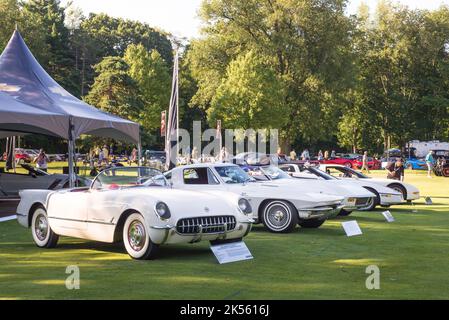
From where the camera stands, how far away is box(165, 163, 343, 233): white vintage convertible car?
475 inches

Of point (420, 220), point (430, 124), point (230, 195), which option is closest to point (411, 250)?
point (230, 195)

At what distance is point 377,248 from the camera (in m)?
A: 10.2

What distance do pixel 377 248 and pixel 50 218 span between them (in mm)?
5443

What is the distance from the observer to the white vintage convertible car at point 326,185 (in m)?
13.8

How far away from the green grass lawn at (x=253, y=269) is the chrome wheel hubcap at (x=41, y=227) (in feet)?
0.80

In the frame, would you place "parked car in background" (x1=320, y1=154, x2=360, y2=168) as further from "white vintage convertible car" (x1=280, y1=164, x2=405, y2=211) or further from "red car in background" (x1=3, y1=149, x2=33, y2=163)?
"white vintage convertible car" (x1=280, y1=164, x2=405, y2=211)

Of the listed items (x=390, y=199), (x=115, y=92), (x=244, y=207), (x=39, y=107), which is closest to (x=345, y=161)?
(x=115, y=92)

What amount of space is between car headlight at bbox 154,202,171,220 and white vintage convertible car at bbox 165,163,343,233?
12.0 feet

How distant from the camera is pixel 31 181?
18.5m

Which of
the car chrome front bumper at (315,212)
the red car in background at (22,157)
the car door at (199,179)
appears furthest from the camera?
the red car in background at (22,157)

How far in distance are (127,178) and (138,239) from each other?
192 cm

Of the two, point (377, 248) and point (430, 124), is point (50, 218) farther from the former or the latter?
point (430, 124)

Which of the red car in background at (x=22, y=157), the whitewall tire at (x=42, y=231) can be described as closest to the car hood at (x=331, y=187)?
the whitewall tire at (x=42, y=231)

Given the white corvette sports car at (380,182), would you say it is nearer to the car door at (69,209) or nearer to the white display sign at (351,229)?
the white display sign at (351,229)
